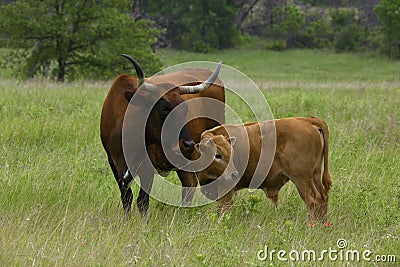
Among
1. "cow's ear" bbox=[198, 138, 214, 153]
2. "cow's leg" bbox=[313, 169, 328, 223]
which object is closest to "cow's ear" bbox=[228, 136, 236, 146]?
"cow's ear" bbox=[198, 138, 214, 153]

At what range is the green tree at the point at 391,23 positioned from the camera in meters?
34.9

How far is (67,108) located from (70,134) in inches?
77.6

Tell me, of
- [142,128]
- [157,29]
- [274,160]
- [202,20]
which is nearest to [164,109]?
[142,128]

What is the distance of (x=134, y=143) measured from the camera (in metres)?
5.77

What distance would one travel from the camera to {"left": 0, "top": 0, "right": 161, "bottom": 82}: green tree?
19.1 m

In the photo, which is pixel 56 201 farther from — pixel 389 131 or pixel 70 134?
pixel 389 131

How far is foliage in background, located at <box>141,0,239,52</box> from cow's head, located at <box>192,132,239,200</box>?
34746mm

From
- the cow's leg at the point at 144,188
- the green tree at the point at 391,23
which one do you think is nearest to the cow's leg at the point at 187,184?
the cow's leg at the point at 144,188

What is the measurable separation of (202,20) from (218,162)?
36505 mm

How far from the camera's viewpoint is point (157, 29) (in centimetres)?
2439

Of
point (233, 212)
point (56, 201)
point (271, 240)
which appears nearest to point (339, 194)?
Answer: point (233, 212)

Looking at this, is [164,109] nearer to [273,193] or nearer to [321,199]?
[273,193]

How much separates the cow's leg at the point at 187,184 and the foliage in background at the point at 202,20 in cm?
3436

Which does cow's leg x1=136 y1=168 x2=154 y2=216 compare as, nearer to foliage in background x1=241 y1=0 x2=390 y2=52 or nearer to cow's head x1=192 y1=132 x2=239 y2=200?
cow's head x1=192 y1=132 x2=239 y2=200
